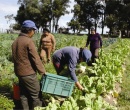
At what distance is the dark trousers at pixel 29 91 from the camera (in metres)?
5.90

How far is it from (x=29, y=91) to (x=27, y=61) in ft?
1.90

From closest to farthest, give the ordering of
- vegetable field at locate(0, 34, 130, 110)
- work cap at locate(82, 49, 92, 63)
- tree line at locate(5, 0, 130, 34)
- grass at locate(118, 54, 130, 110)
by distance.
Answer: vegetable field at locate(0, 34, 130, 110) < work cap at locate(82, 49, 92, 63) < grass at locate(118, 54, 130, 110) < tree line at locate(5, 0, 130, 34)

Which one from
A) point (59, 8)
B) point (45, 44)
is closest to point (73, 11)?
point (59, 8)

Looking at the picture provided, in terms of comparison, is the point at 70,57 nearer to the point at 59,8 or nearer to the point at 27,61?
the point at 27,61

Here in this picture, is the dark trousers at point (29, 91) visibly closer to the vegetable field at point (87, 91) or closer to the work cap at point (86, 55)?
the vegetable field at point (87, 91)

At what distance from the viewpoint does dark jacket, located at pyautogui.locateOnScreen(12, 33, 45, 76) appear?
5.72 metres

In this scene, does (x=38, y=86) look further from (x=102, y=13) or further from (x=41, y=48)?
(x=102, y=13)

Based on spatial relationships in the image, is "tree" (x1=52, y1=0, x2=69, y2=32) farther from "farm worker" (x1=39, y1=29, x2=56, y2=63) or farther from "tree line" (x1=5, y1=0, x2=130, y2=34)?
"farm worker" (x1=39, y1=29, x2=56, y2=63)

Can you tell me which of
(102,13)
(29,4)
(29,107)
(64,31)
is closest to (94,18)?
(102,13)

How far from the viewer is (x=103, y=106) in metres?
5.61

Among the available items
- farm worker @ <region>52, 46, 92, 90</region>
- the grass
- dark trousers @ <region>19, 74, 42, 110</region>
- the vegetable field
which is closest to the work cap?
farm worker @ <region>52, 46, 92, 90</region>

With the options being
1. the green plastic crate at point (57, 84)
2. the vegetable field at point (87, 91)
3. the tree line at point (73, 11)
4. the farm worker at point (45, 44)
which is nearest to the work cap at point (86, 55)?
the green plastic crate at point (57, 84)

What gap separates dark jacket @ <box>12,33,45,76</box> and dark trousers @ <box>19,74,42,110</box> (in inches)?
4.8

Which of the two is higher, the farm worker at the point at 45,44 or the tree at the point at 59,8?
the tree at the point at 59,8
